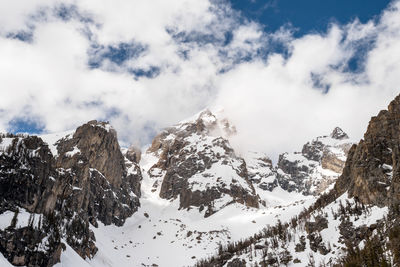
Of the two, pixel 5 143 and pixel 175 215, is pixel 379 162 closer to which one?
pixel 5 143

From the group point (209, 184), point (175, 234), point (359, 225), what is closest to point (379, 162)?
point (359, 225)

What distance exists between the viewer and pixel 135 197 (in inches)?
6535

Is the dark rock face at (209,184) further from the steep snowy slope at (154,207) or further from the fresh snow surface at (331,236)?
the fresh snow surface at (331,236)

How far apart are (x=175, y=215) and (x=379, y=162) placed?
102m

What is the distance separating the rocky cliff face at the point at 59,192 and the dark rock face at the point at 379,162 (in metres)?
60.5

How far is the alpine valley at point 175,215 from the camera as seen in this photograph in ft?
192

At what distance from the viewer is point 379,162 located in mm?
71312

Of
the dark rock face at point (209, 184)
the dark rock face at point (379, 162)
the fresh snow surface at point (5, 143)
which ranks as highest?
the dark rock face at point (209, 184)

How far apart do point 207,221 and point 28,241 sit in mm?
92874

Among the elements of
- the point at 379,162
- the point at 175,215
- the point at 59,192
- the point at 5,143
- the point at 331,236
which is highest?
the point at 175,215

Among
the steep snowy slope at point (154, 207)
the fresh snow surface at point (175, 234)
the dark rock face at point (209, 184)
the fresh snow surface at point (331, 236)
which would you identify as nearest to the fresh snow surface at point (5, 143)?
the steep snowy slope at point (154, 207)

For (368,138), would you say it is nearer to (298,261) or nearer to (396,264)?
(298,261)

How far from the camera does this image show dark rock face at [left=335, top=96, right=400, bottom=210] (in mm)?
64438

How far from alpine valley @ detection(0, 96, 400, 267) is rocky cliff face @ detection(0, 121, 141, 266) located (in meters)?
0.21
